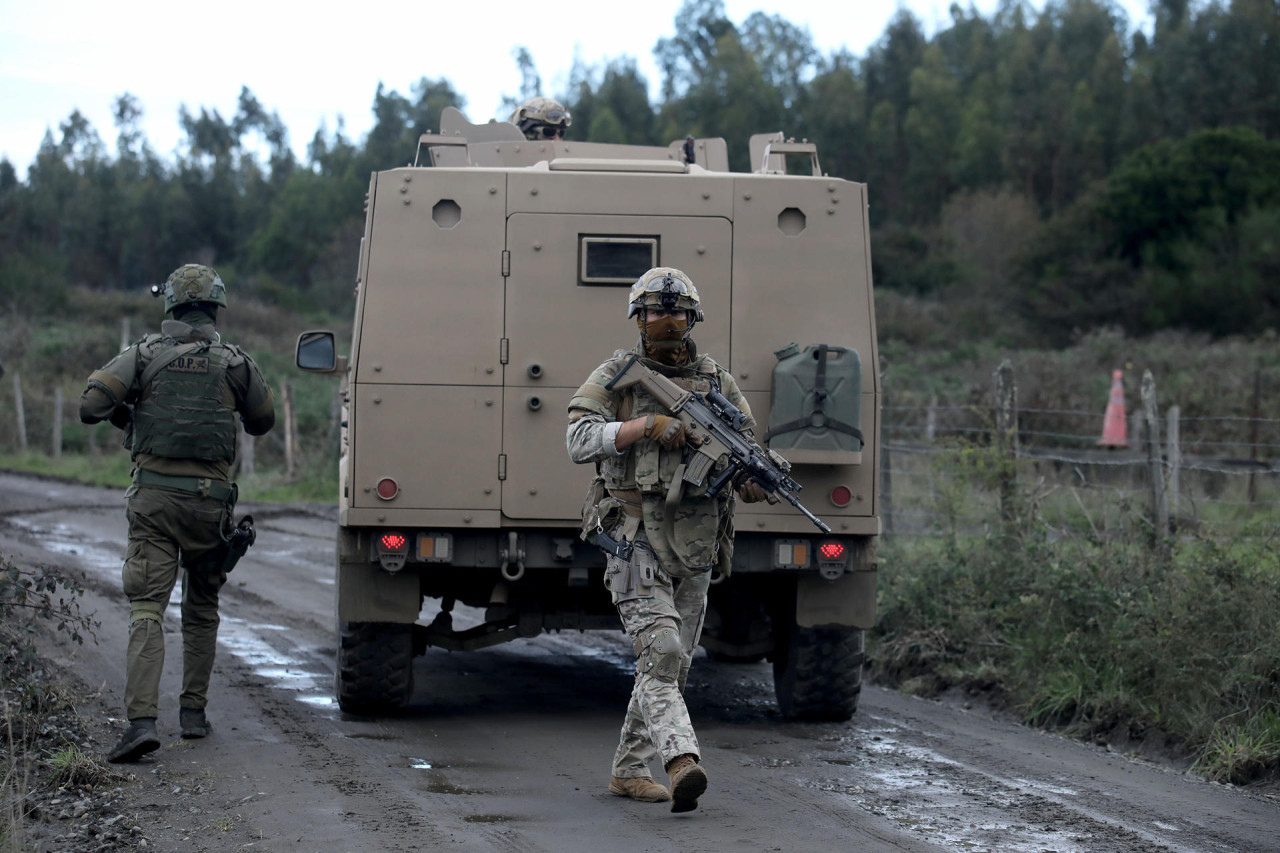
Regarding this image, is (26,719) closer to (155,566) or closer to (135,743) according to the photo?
(135,743)

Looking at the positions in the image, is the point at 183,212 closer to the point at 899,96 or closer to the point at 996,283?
the point at 899,96

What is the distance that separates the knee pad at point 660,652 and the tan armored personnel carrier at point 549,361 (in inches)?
55.7

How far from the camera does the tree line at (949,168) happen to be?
161ft

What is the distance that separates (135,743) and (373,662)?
1251 millimetres

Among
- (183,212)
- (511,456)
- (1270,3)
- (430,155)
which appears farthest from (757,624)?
(183,212)

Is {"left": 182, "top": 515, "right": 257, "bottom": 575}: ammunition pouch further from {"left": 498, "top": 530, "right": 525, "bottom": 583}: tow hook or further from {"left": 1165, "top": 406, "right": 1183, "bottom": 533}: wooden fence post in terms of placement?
{"left": 1165, "top": 406, "right": 1183, "bottom": 533}: wooden fence post

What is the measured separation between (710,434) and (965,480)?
16.9 feet

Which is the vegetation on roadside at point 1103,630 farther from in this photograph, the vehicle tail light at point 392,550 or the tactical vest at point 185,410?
the tactical vest at point 185,410

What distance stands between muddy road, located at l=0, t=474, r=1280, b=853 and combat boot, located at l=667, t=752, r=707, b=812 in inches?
5.1

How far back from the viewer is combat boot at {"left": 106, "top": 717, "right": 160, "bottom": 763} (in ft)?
17.9

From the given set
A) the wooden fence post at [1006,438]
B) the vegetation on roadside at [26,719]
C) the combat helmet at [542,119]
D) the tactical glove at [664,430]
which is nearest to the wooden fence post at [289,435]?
the combat helmet at [542,119]

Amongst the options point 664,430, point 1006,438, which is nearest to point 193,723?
point 664,430

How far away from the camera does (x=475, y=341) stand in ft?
20.2

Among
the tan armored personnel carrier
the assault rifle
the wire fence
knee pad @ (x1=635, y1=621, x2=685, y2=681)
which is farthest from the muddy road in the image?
the wire fence
